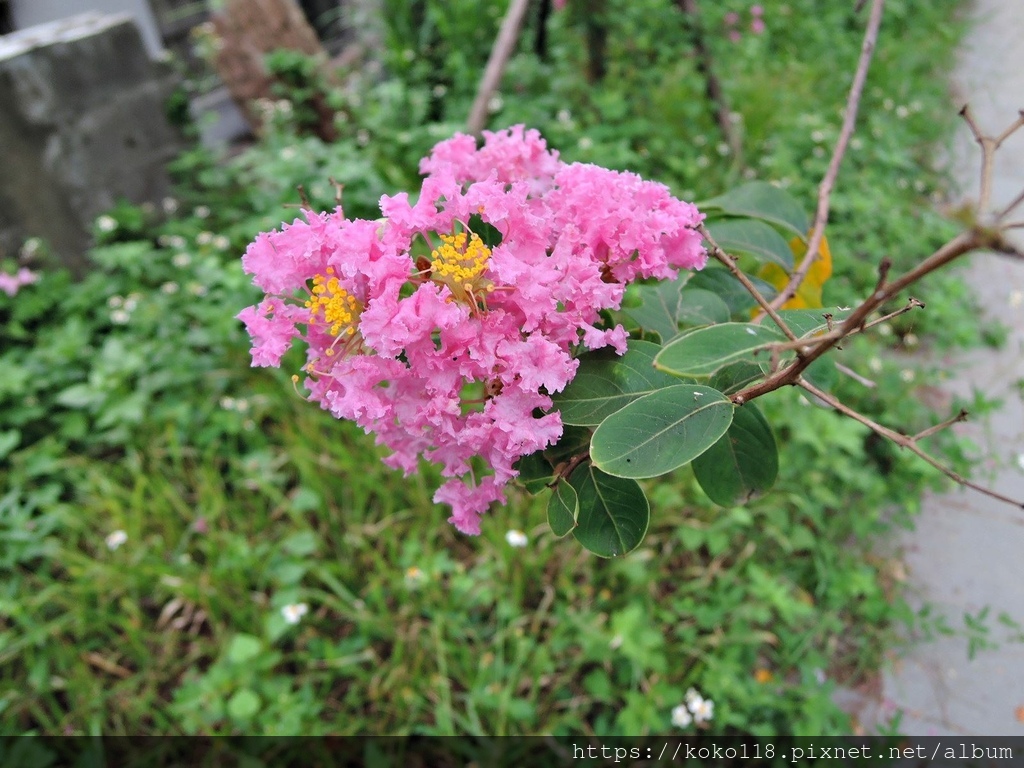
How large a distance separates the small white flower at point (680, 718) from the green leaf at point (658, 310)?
1.12 meters

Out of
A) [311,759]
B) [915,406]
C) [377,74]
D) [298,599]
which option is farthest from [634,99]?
[311,759]

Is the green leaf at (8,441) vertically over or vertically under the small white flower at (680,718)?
over

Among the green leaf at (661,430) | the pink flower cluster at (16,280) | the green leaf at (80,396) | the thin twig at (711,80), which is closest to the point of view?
the green leaf at (661,430)

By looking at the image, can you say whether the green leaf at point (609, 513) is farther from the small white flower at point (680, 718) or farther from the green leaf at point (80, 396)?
the green leaf at point (80, 396)

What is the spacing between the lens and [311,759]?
160cm

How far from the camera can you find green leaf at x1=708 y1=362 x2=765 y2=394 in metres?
0.68

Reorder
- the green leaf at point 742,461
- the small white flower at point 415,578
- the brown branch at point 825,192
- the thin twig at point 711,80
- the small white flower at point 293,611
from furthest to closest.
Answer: the thin twig at point 711,80
the small white flower at point 415,578
the small white flower at point 293,611
the brown branch at point 825,192
the green leaf at point 742,461

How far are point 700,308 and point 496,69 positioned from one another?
1.39 m

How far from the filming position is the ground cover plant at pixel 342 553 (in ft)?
5.47

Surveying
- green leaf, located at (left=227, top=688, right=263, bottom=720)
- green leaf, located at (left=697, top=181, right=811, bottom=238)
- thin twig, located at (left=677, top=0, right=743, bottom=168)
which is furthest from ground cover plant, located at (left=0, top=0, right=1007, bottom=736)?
green leaf, located at (left=697, top=181, right=811, bottom=238)

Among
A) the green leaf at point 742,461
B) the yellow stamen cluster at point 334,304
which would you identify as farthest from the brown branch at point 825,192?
the yellow stamen cluster at point 334,304

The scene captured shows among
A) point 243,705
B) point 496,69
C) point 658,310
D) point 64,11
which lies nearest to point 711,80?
point 496,69

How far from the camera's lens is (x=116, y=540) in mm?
1886

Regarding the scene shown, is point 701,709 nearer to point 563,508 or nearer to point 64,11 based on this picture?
point 563,508
